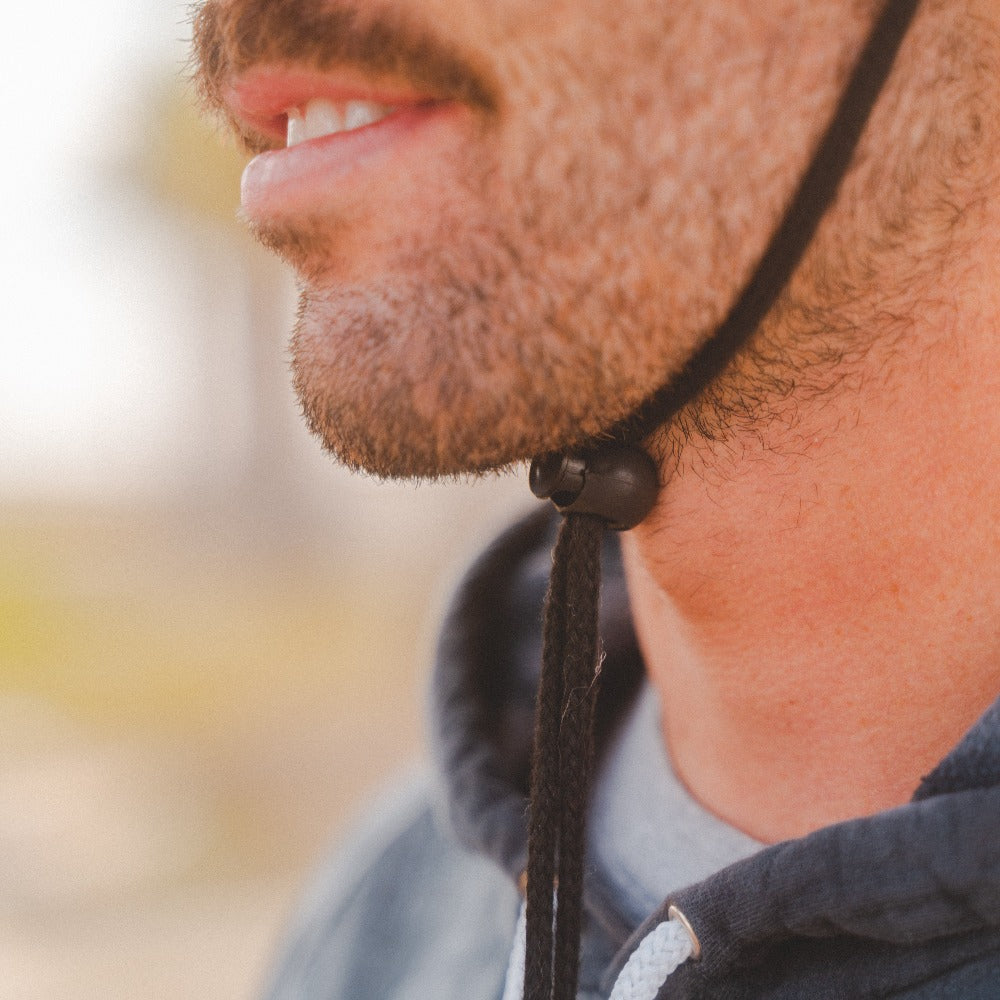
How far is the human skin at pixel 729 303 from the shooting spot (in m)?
1.17

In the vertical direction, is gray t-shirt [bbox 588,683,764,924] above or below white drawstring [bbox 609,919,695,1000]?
below

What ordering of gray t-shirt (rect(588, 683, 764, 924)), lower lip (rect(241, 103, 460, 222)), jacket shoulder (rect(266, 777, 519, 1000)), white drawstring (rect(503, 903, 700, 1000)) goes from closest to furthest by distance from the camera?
1. white drawstring (rect(503, 903, 700, 1000))
2. lower lip (rect(241, 103, 460, 222))
3. gray t-shirt (rect(588, 683, 764, 924))
4. jacket shoulder (rect(266, 777, 519, 1000))

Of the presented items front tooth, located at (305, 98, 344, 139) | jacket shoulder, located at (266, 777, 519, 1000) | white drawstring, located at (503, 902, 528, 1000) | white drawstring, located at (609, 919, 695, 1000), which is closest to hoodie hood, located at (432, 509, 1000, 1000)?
white drawstring, located at (609, 919, 695, 1000)

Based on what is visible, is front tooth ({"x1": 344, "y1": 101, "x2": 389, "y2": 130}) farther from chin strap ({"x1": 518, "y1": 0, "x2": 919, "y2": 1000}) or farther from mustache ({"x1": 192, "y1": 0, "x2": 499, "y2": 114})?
chin strap ({"x1": 518, "y1": 0, "x2": 919, "y2": 1000})

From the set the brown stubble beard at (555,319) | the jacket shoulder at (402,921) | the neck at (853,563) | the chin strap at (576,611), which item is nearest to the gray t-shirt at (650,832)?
the neck at (853,563)

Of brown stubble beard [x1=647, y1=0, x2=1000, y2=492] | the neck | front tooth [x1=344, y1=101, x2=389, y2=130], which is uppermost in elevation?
front tooth [x1=344, y1=101, x2=389, y2=130]

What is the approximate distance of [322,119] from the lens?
137 centimetres

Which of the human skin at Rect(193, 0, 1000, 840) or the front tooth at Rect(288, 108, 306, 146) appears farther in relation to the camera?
the front tooth at Rect(288, 108, 306, 146)

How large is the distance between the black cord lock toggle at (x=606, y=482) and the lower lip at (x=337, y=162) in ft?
1.23

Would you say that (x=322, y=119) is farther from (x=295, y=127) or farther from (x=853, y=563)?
(x=853, y=563)

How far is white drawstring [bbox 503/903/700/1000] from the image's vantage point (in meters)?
1.14

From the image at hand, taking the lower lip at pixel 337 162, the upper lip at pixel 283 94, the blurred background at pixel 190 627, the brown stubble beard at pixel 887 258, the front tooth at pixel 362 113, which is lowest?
the blurred background at pixel 190 627

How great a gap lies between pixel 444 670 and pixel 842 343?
0.84 m

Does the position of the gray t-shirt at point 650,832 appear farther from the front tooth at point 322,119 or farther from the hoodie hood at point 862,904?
the front tooth at point 322,119
